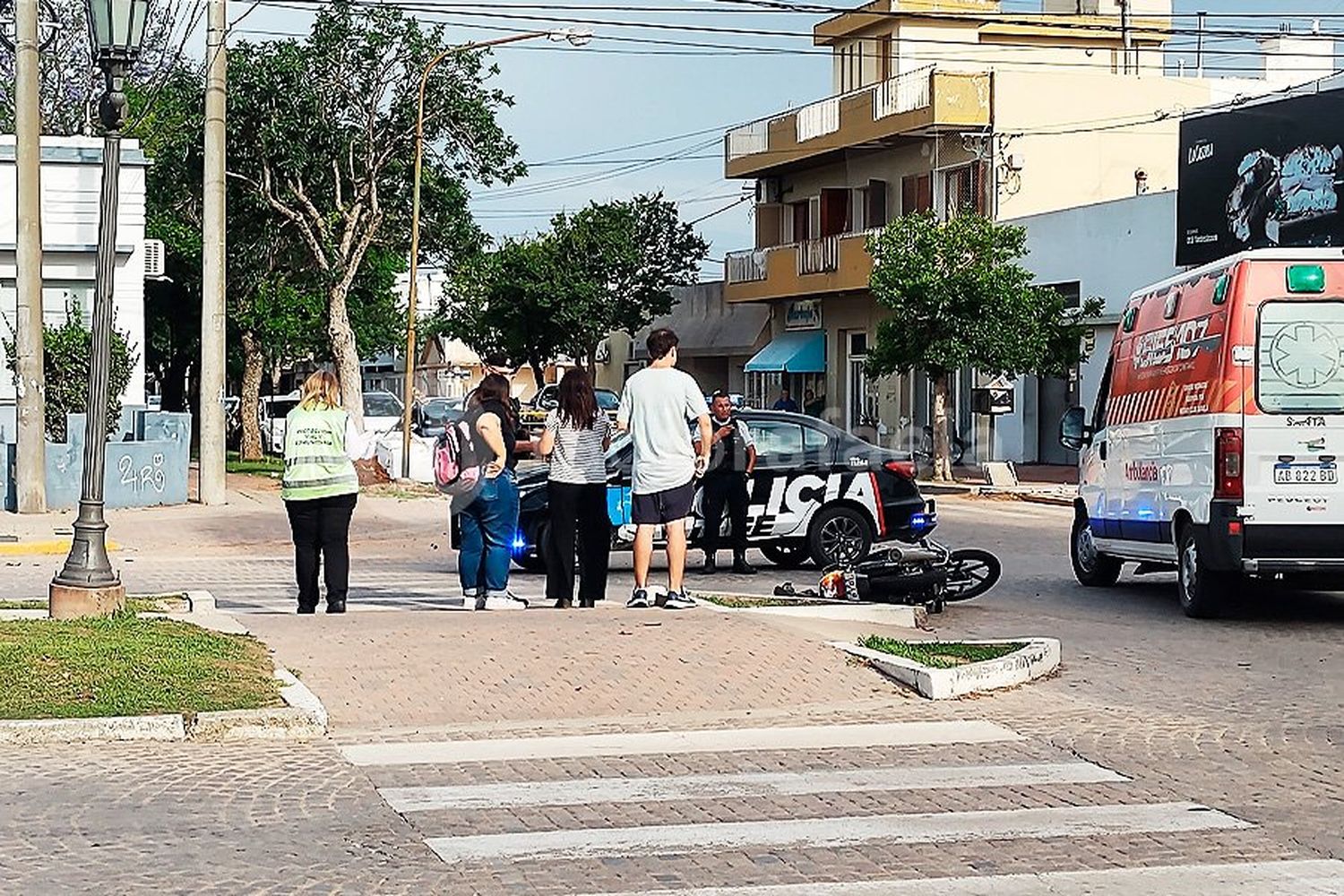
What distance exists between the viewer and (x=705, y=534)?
701 inches

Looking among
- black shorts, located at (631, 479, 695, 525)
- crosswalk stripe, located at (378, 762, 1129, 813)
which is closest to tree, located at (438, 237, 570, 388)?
black shorts, located at (631, 479, 695, 525)

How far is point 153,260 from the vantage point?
32.1m

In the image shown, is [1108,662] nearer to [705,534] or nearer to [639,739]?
[639,739]

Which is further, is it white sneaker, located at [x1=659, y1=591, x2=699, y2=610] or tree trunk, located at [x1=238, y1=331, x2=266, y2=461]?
tree trunk, located at [x1=238, y1=331, x2=266, y2=461]

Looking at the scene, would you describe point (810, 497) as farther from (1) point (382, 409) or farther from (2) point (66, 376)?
(1) point (382, 409)

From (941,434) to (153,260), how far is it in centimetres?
1447

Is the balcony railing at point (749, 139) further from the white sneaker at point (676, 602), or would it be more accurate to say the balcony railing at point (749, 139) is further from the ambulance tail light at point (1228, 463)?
the white sneaker at point (676, 602)

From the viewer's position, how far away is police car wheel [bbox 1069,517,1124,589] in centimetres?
1708

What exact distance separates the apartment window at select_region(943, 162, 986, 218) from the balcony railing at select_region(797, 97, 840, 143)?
3911 millimetres

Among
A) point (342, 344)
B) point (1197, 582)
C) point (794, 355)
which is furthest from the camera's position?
point (794, 355)

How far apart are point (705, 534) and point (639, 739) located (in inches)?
340

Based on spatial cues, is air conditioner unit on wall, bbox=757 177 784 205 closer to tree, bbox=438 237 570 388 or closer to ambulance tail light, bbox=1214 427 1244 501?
tree, bbox=438 237 570 388

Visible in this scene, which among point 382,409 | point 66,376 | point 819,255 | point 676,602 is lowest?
point 676,602

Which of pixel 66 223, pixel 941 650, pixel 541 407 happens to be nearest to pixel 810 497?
pixel 941 650
